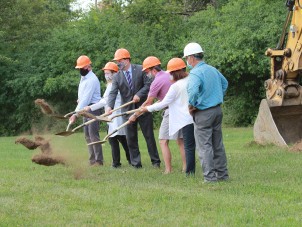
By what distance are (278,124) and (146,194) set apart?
7.11 m

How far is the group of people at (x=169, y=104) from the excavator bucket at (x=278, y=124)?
3.15 metres

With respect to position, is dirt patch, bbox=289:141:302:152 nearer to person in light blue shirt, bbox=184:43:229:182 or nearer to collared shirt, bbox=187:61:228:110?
person in light blue shirt, bbox=184:43:229:182

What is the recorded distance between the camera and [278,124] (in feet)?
52.7

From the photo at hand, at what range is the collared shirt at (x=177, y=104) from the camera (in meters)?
11.5

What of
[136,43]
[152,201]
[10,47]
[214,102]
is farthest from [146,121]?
[10,47]

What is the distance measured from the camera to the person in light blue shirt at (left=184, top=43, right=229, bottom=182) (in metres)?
10.5

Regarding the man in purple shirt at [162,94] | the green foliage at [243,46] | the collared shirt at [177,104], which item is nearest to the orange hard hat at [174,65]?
the collared shirt at [177,104]

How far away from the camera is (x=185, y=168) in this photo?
471 inches

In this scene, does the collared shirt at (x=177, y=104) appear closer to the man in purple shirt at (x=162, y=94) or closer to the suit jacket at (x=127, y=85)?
the man in purple shirt at (x=162, y=94)

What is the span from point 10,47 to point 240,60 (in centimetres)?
1132

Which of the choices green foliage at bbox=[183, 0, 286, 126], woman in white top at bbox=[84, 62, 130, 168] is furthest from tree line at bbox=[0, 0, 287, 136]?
woman in white top at bbox=[84, 62, 130, 168]

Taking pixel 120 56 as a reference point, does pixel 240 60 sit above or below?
below

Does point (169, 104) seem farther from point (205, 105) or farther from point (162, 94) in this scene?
point (205, 105)

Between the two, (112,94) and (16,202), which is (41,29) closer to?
(112,94)
